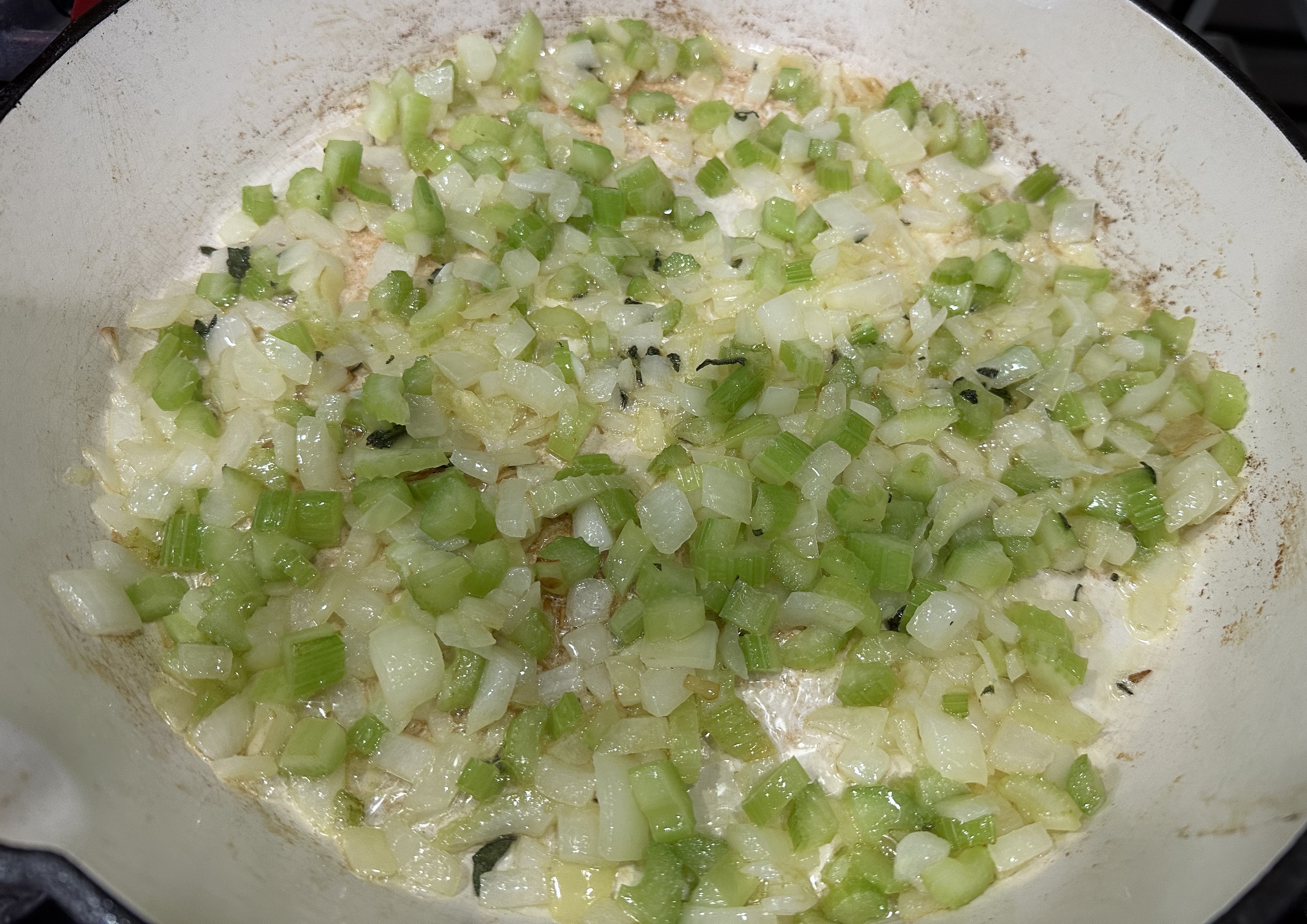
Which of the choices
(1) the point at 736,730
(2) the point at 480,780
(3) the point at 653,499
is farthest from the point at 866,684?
(2) the point at 480,780

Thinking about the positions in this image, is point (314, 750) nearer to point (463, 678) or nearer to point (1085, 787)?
point (463, 678)

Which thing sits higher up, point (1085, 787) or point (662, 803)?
point (1085, 787)

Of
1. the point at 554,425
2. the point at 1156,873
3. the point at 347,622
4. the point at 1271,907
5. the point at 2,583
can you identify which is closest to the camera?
the point at 1271,907

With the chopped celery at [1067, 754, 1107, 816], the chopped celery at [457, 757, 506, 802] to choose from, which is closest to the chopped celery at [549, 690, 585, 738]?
the chopped celery at [457, 757, 506, 802]

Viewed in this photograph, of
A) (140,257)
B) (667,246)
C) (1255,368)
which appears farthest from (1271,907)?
(140,257)

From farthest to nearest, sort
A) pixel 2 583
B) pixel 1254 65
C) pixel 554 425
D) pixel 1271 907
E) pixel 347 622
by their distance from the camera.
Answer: pixel 1254 65
pixel 554 425
pixel 347 622
pixel 2 583
pixel 1271 907

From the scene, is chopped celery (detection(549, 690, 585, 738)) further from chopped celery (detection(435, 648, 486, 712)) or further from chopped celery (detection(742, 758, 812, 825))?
chopped celery (detection(742, 758, 812, 825))

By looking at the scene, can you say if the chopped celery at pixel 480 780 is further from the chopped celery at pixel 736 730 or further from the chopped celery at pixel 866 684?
the chopped celery at pixel 866 684

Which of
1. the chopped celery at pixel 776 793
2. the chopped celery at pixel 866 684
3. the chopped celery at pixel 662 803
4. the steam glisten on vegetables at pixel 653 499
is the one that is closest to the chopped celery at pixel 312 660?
the steam glisten on vegetables at pixel 653 499

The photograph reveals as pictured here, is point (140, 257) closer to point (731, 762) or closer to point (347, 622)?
point (347, 622)
